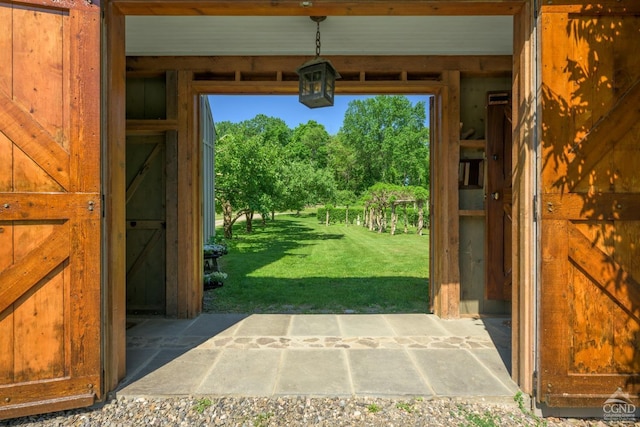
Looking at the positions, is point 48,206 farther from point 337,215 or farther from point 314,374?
point 337,215

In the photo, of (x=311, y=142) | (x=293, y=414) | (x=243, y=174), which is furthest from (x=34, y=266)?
(x=311, y=142)

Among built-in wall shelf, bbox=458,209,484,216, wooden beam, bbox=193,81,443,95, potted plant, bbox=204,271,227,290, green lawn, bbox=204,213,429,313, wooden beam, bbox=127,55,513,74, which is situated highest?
wooden beam, bbox=127,55,513,74

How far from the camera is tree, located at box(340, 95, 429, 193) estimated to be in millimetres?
31359

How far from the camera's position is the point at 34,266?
2.12 m

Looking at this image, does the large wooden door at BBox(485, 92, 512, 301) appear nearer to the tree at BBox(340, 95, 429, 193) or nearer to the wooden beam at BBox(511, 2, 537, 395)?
the wooden beam at BBox(511, 2, 537, 395)

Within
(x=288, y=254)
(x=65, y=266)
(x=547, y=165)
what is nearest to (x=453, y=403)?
(x=547, y=165)

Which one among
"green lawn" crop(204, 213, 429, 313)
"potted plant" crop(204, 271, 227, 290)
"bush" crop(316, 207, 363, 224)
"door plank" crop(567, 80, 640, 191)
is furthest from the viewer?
"bush" crop(316, 207, 363, 224)

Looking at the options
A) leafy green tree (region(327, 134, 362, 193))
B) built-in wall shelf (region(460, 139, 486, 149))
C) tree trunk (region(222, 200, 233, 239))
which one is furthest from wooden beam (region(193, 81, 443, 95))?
leafy green tree (region(327, 134, 362, 193))

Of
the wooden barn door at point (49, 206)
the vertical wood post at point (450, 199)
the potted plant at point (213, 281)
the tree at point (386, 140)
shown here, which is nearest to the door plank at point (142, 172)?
the potted plant at point (213, 281)

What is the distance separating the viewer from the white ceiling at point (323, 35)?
3.16m

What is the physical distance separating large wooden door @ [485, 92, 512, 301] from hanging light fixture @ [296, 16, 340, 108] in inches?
76.1

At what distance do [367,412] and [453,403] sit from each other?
580mm

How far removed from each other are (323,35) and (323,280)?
412 cm

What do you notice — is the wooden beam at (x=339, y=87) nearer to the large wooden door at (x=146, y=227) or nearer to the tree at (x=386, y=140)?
the large wooden door at (x=146, y=227)
